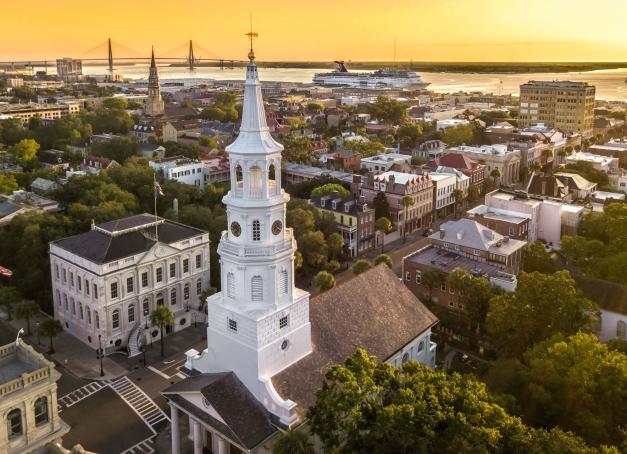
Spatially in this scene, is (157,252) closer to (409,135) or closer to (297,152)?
(297,152)

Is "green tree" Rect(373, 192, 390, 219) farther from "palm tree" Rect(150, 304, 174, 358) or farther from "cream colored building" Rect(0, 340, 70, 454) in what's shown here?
"cream colored building" Rect(0, 340, 70, 454)

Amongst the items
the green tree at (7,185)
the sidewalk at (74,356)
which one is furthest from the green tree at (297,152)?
the sidewalk at (74,356)

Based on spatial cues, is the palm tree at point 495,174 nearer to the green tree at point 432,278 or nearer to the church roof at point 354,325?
the green tree at point 432,278

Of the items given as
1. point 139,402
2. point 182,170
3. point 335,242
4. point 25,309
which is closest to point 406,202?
point 335,242

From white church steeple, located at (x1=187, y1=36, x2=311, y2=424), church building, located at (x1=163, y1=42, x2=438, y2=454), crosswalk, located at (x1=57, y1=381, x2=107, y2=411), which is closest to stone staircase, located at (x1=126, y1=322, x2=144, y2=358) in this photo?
crosswalk, located at (x1=57, y1=381, x2=107, y2=411)

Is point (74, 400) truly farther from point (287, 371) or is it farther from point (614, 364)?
point (614, 364)
